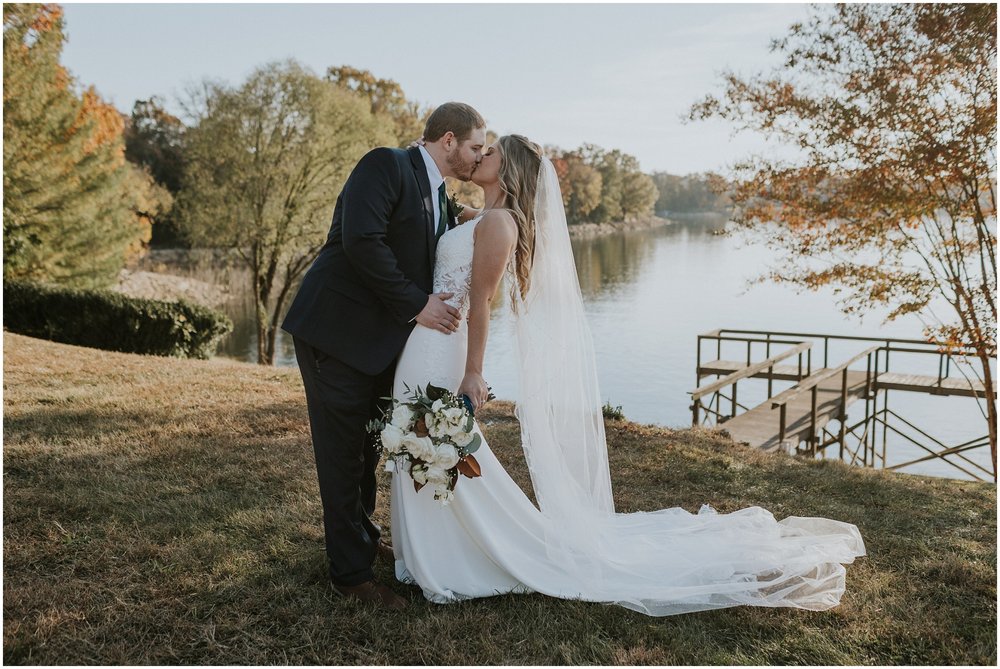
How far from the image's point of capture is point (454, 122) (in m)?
3.30

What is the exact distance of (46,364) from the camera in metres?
8.01

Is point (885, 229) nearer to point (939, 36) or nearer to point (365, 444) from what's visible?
point (939, 36)

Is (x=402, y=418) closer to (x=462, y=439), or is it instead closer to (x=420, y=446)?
(x=420, y=446)

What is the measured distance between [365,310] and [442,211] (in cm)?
58

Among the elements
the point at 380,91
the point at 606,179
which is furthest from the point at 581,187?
the point at 380,91

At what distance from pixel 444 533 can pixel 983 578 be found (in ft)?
8.58

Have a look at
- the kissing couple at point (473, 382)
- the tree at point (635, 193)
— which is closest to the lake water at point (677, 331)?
the kissing couple at point (473, 382)

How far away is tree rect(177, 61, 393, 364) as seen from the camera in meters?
19.1

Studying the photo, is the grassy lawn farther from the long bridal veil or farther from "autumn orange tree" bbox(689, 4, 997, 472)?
"autumn orange tree" bbox(689, 4, 997, 472)

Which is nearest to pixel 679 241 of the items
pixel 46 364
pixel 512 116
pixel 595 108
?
pixel 595 108

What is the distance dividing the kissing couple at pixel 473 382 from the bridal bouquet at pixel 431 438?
0.18m

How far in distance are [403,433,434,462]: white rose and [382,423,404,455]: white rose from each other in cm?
2

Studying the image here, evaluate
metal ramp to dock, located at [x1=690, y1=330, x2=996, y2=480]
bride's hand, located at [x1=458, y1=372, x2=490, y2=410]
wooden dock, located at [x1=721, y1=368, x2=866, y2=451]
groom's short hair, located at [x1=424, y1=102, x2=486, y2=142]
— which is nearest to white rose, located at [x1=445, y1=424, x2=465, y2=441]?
bride's hand, located at [x1=458, y1=372, x2=490, y2=410]

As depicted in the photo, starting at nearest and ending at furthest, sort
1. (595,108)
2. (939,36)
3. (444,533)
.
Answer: (444,533), (939,36), (595,108)
